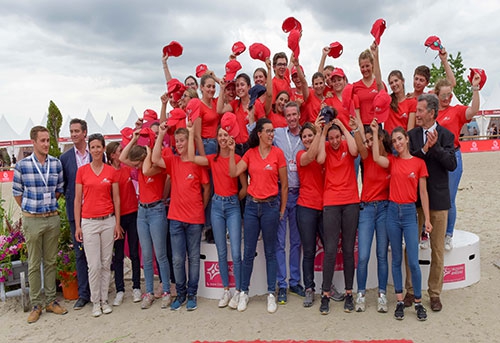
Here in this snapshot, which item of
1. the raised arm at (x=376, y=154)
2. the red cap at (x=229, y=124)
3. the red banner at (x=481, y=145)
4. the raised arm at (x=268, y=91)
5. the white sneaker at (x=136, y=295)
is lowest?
the white sneaker at (x=136, y=295)

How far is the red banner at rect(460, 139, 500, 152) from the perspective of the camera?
2316cm

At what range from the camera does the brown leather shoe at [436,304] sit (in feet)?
13.9

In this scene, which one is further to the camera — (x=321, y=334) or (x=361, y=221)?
(x=361, y=221)

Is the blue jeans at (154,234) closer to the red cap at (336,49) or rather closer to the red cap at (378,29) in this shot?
Answer: the red cap at (336,49)

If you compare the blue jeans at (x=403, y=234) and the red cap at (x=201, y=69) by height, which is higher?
the red cap at (x=201, y=69)

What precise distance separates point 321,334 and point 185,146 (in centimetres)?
244

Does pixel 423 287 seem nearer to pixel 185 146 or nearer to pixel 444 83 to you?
pixel 444 83

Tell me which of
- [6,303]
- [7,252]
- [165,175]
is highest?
[165,175]

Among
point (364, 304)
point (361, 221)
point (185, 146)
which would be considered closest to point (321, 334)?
point (364, 304)

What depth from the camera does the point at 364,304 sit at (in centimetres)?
440

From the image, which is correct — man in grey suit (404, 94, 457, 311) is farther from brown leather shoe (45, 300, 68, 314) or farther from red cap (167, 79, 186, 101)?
brown leather shoe (45, 300, 68, 314)

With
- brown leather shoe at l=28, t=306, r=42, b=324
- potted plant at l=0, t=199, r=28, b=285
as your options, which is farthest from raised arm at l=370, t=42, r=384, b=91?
potted plant at l=0, t=199, r=28, b=285

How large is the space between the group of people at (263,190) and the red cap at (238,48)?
1.19 ft

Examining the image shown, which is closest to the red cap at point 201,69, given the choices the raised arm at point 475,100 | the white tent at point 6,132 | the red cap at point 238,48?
the red cap at point 238,48
